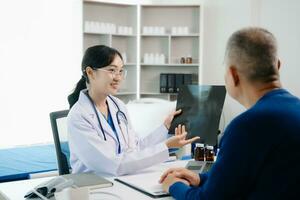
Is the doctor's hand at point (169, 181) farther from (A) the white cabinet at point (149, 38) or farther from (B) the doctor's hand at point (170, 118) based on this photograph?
(A) the white cabinet at point (149, 38)

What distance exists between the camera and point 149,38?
5.86m

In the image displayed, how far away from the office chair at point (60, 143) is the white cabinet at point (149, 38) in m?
3.21

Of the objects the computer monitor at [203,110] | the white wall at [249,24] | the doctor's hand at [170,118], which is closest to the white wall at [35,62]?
the white wall at [249,24]

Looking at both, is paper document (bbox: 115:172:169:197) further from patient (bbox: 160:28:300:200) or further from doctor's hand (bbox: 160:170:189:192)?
patient (bbox: 160:28:300:200)

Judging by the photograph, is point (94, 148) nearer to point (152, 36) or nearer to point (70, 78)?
point (70, 78)

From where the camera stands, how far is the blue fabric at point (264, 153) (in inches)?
42.2

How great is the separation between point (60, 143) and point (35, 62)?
2905 mm

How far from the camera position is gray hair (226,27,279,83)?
115 cm

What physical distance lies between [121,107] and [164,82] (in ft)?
10.9

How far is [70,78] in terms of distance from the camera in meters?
5.18

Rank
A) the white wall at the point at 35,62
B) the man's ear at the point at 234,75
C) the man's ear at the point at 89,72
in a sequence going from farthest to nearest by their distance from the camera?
the white wall at the point at 35,62, the man's ear at the point at 89,72, the man's ear at the point at 234,75

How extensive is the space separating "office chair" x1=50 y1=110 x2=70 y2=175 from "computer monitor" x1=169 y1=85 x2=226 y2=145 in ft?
2.39

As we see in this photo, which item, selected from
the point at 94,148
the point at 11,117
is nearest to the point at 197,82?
the point at 11,117

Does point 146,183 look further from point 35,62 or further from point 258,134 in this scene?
point 35,62
